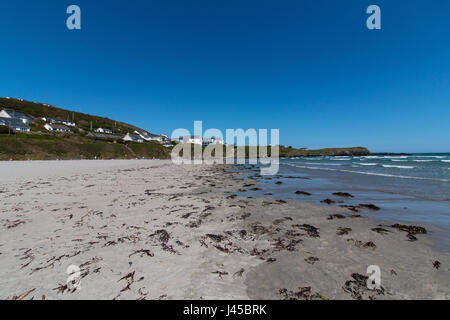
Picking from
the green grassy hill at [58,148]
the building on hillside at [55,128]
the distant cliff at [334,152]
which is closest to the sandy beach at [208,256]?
the green grassy hill at [58,148]

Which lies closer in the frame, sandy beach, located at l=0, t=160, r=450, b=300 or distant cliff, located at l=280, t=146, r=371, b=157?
sandy beach, located at l=0, t=160, r=450, b=300

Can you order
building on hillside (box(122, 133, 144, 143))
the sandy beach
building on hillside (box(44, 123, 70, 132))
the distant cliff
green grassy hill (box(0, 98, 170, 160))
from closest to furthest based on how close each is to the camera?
the sandy beach → green grassy hill (box(0, 98, 170, 160)) → building on hillside (box(44, 123, 70, 132)) → building on hillside (box(122, 133, 144, 143)) → the distant cliff

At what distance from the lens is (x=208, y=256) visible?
3688 mm

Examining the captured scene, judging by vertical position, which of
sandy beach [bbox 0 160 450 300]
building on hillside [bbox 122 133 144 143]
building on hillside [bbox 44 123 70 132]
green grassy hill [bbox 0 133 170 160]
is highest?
building on hillside [bbox 44 123 70 132]

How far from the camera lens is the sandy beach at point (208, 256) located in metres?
2.70

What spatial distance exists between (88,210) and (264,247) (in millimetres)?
6178

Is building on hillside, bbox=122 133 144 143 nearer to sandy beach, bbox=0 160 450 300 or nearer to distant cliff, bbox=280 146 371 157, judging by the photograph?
distant cliff, bbox=280 146 371 157

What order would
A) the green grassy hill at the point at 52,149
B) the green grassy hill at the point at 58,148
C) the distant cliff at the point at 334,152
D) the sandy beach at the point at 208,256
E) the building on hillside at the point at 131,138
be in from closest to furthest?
the sandy beach at the point at 208,256, the green grassy hill at the point at 52,149, the green grassy hill at the point at 58,148, the building on hillside at the point at 131,138, the distant cliff at the point at 334,152

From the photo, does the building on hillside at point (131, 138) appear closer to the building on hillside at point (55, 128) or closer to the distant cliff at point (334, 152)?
the building on hillside at point (55, 128)

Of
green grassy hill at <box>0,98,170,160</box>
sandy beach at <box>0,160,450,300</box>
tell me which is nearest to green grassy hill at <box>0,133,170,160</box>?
green grassy hill at <box>0,98,170,160</box>

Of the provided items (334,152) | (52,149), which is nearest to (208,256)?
(52,149)

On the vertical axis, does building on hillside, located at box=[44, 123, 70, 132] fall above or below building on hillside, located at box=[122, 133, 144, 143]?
above

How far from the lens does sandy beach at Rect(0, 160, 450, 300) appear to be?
270cm

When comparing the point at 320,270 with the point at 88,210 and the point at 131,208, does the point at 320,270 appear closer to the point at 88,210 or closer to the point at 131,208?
the point at 131,208
